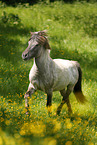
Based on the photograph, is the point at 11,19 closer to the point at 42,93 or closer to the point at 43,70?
the point at 42,93

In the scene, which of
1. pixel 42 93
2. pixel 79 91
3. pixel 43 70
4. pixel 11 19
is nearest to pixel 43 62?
pixel 43 70

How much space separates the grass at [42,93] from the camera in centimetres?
337

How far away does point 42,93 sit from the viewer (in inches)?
247

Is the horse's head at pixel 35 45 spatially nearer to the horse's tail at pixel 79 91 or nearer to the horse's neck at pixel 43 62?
the horse's neck at pixel 43 62

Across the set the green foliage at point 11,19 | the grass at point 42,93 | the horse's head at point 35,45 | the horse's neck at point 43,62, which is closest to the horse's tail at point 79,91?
the grass at point 42,93

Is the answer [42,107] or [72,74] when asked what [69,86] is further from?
[42,107]

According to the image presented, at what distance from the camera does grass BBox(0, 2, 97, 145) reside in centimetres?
337

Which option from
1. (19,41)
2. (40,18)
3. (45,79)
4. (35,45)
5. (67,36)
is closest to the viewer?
(35,45)

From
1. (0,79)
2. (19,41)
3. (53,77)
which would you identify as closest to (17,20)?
(19,41)

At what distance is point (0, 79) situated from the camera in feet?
20.5

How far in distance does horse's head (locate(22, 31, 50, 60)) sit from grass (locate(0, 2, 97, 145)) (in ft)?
1.51

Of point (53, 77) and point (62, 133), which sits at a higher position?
point (53, 77)

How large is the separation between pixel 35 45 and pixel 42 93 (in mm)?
2654

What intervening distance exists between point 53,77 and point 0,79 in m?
2.46
